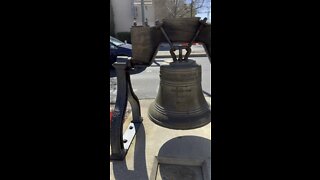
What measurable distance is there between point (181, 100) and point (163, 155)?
2.86ft

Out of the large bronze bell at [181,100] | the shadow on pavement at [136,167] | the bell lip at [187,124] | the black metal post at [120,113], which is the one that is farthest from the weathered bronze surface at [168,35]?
the shadow on pavement at [136,167]

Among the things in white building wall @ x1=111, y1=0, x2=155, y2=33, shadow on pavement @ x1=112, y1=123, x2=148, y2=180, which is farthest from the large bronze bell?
white building wall @ x1=111, y1=0, x2=155, y2=33

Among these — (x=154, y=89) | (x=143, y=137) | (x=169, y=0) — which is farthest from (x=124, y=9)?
(x=143, y=137)

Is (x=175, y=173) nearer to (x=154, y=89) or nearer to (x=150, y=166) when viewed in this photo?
(x=150, y=166)

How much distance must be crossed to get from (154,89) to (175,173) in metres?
3.86

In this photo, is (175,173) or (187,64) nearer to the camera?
(187,64)

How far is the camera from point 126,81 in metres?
2.73

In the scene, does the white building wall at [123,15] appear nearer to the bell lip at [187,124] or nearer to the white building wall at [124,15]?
the white building wall at [124,15]

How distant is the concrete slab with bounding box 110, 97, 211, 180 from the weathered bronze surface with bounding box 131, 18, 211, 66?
119cm

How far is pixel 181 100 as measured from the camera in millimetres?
2229

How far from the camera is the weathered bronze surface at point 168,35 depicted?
6.46ft

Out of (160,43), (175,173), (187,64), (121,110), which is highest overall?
(160,43)

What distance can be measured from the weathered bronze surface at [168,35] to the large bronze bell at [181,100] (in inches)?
9.1

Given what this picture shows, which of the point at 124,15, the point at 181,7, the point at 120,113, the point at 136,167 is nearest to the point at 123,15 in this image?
the point at 124,15
